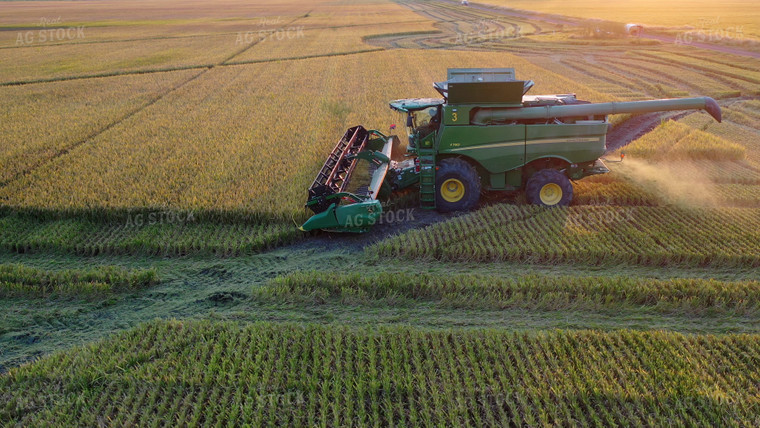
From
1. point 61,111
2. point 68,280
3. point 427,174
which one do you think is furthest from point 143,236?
point 61,111

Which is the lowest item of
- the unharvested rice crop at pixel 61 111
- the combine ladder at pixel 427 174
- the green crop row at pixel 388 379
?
the green crop row at pixel 388 379

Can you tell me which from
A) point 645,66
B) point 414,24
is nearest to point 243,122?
point 645,66

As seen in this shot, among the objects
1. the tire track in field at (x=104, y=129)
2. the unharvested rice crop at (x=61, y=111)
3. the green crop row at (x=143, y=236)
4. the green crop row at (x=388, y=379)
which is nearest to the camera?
the green crop row at (x=388, y=379)

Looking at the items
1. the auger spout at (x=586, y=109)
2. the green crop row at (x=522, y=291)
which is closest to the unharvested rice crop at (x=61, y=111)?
the green crop row at (x=522, y=291)

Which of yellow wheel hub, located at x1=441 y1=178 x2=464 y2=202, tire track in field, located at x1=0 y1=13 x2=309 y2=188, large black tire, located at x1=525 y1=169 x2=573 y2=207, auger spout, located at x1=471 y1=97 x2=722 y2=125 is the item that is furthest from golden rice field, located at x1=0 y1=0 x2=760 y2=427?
auger spout, located at x1=471 y1=97 x2=722 y2=125

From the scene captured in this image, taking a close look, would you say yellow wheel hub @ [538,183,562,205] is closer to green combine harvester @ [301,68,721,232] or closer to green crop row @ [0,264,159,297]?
green combine harvester @ [301,68,721,232]

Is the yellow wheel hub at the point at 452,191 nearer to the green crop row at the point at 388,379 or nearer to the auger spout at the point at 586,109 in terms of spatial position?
the auger spout at the point at 586,109

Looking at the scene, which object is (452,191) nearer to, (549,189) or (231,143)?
(549,189)

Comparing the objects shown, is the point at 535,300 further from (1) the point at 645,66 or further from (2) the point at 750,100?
(1) the point at 645,66
